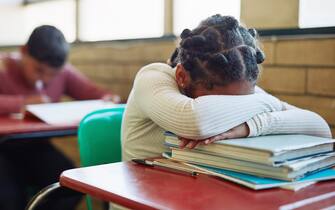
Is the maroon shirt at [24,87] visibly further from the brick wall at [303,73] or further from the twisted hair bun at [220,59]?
the twisted hair bun at [220,59]

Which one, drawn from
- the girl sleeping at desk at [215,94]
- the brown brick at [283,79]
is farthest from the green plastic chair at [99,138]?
the brown brick at [283,79]

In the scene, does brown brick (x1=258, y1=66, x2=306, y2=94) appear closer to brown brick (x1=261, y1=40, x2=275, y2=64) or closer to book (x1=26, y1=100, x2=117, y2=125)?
brown brick (x1=261, y1=40, x2=275, y2=64)

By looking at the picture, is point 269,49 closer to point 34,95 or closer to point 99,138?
point 99,138

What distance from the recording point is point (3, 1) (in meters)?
3.85

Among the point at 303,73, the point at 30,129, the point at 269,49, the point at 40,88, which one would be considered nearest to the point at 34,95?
the point at 40,88

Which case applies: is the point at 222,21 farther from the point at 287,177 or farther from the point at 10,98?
the point at 10,98

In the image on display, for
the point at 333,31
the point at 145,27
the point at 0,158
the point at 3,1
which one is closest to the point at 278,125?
the point at 333,31

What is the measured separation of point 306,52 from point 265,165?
0.90 metres

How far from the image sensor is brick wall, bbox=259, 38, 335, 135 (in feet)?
5.56

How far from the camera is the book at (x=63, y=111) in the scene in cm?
206

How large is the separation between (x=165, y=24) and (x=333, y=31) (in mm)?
1014

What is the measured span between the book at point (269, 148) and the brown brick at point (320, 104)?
0.63 meters

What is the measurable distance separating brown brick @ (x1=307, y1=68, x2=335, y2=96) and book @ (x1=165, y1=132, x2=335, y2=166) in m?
0.62

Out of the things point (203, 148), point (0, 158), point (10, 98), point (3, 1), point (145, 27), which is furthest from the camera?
point (3, 1)
